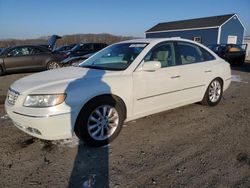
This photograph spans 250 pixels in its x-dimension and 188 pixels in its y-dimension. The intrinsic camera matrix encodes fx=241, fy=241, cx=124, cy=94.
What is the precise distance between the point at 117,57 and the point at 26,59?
8940 millimetres

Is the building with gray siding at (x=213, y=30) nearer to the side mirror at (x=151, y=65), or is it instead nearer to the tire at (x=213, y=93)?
the tire at (x=213, y=93)

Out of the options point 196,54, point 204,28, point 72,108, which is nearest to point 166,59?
point 196,54

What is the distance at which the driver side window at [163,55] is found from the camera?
425cm

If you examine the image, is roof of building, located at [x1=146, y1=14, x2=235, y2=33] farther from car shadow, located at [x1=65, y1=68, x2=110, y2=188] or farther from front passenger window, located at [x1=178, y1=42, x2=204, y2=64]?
car shadow, located at [x1=65, y1=68, x2=110, y2=188]

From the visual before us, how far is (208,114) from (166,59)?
1620 millimetres

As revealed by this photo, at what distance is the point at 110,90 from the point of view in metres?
3.54

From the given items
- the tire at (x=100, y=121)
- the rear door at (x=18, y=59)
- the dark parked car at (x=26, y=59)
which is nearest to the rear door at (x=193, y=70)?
the tire at (x=100, y=121)

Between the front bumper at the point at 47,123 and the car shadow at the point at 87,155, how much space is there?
0.27 feet

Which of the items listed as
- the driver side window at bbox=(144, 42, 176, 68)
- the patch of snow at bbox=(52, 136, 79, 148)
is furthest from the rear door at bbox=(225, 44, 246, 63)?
the patch of snow at bbox=(52, 136, 79, 148)

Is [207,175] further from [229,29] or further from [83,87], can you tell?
[229,29]

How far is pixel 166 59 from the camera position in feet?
14.5

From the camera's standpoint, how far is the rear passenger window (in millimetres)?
4699

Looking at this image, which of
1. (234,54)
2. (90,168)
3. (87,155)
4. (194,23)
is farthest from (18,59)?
(194,23)

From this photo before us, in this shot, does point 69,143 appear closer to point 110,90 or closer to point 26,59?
point 110,90
